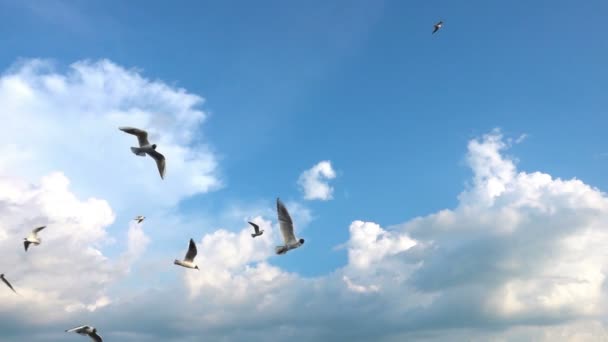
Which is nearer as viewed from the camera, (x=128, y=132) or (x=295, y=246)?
(x=295, y=246)

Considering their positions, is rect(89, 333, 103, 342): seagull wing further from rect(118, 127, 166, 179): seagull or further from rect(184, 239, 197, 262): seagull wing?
rect(118, 127, 166, 179): seagull

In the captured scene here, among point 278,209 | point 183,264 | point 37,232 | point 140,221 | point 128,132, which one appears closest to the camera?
point 278,209

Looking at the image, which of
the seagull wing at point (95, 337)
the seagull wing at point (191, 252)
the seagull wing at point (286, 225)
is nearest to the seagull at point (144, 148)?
the seagull wing at point (191, 252)

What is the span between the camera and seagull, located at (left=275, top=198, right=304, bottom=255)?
55.5 meters

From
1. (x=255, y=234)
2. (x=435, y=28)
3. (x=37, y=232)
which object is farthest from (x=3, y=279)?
(x=435, y=28)

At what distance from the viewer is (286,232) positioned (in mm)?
55969

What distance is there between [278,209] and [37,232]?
113 ft

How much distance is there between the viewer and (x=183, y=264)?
6500 cm

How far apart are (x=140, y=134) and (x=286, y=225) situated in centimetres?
1820

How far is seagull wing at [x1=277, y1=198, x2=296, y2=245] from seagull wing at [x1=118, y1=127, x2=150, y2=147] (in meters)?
16.7

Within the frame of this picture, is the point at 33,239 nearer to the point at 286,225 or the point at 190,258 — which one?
the point at 190,258

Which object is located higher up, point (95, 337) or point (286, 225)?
point (286, 225)

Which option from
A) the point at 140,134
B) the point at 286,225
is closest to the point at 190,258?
the point at 140,134

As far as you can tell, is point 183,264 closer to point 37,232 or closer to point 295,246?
point 295,246
